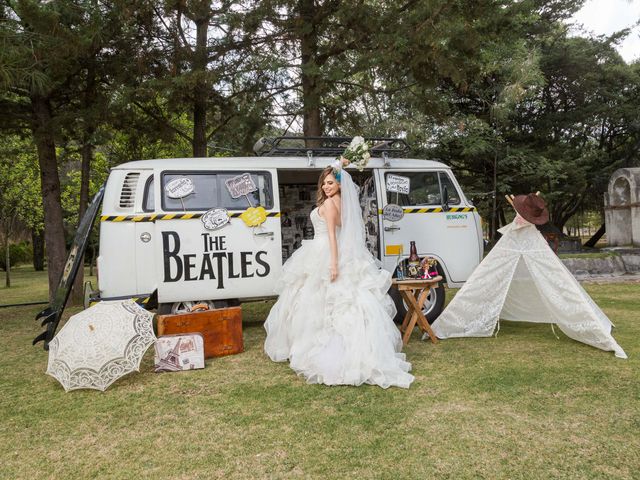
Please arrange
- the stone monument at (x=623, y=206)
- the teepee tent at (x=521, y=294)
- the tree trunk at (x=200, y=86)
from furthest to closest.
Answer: the stone monument at (x=623, y=206) < the tree trunk at (x=200, y=86) < the teepee tent at (x=521, y=294)

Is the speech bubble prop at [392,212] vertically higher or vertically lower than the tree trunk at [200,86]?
lower

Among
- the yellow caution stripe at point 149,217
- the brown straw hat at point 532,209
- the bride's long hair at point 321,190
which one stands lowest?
the brown straw hat at point 532,209

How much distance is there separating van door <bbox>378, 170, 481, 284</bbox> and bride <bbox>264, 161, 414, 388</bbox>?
1585 mm

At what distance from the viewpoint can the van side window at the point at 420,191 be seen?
6.89 m

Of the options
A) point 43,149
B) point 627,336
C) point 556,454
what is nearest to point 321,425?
point 556,454

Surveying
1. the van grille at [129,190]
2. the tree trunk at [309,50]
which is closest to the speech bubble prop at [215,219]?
the van grille at [129,190]

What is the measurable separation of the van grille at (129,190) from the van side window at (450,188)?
4130mm

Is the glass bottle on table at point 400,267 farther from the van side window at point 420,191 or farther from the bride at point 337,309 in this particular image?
the bride at point 337,309

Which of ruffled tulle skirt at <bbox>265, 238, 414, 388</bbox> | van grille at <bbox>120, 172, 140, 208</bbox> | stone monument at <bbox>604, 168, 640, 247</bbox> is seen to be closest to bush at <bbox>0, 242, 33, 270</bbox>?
van grille at <bbox>120, 172, 140, 208</bbox>

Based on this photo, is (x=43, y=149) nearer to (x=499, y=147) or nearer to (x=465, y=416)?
(x=465, y=416)

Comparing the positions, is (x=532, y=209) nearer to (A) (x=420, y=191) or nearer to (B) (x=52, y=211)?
(A) (x=420, y=191)

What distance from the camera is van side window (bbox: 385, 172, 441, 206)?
A: 689 centimetres

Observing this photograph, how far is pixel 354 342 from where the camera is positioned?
15.0 feet

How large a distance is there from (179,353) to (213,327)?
635 millimetres
